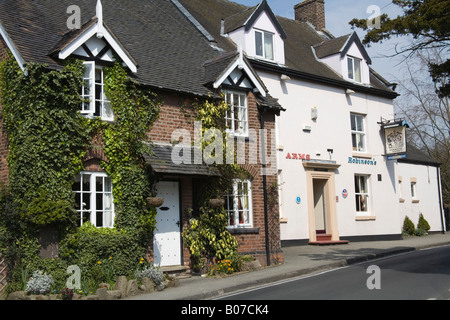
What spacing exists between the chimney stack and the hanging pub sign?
7043 millimetres

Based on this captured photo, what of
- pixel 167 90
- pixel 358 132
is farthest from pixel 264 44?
pixel 167 90

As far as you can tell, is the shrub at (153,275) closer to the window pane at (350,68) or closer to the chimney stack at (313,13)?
the window pane at (350,68)

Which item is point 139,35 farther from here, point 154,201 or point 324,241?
point 324,241

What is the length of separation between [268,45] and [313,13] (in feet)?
28.6

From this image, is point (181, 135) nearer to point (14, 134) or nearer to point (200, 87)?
point (200, 87)

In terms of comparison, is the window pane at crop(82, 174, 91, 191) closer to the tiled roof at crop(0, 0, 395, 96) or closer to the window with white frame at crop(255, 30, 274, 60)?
the tiled roof at crop(0, 0, 395, 96)

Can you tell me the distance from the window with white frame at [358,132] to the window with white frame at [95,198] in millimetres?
14631

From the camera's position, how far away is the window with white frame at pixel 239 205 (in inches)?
633

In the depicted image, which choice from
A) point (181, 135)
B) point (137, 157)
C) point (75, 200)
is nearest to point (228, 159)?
point (181, 135)

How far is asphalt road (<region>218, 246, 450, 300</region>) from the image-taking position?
32.8ft

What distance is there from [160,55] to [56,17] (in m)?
3.27

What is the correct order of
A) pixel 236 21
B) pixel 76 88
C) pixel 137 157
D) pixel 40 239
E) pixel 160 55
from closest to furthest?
pixel 40 239, pixel 76 88, pixel 137 157, pixel 160 55, pixel 236 21

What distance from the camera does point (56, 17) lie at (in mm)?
15016

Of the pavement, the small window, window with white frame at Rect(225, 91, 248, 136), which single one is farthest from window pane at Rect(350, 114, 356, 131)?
window with white frame at Rect(225, 91, 248, 136)
